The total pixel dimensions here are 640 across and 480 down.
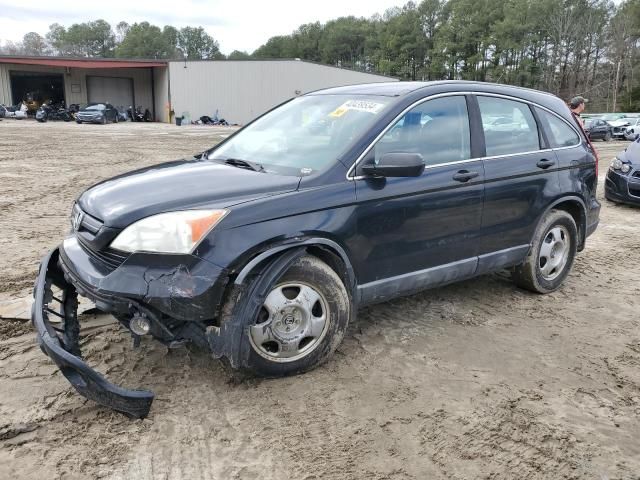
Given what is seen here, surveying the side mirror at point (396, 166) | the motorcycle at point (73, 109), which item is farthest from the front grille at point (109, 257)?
the motorcycle at point (73, 109)

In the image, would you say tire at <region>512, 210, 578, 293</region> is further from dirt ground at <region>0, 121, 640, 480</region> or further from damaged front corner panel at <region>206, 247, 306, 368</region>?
damaged front corner panel at <region>206, 247, 306, 368</region>

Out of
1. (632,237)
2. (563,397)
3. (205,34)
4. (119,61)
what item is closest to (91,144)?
(632,237)

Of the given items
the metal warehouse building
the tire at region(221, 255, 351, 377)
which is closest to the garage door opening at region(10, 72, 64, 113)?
the metal warehouse building

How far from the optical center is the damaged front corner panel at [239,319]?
9.67 feet

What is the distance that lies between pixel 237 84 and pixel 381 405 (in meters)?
42.0

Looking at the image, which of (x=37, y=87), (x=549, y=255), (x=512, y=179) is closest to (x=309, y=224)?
(x=512, y=179)

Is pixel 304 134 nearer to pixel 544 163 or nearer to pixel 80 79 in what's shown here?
pixel 544 163

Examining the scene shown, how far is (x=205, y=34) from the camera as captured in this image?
13025 cm

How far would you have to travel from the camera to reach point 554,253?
4.95m

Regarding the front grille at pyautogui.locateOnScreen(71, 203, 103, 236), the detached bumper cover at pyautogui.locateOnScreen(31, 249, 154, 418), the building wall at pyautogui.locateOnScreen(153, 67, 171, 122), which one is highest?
the building wall at pyautogui.locateOnScreen(153, 67, 171, 122)

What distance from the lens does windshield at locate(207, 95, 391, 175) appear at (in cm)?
357

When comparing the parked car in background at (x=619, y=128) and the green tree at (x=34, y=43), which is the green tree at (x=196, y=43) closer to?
the green tree at (x=34, y=43)

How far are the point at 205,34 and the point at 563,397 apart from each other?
458ft

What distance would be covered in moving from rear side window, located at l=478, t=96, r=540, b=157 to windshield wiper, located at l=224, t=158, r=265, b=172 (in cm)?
183
